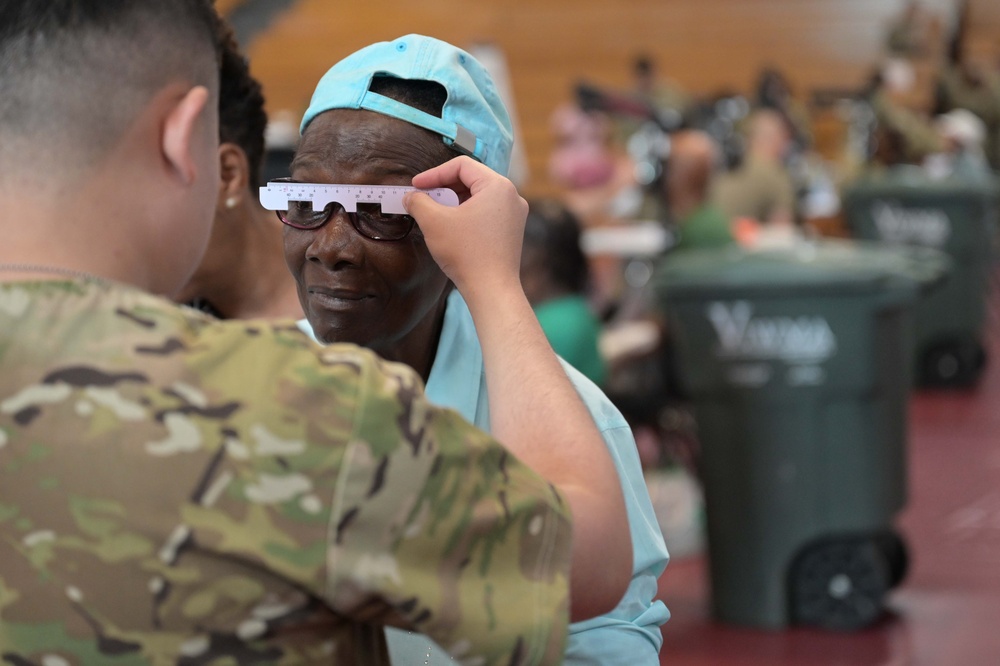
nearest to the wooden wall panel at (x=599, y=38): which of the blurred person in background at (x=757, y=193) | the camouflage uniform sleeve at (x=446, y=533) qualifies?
the blurred person in background at (x=757, y=193)

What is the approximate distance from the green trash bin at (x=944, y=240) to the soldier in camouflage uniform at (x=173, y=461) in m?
8.60

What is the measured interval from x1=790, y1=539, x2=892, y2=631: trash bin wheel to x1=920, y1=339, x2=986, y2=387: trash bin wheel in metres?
4.67

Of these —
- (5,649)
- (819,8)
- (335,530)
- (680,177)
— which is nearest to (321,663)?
(335,530)

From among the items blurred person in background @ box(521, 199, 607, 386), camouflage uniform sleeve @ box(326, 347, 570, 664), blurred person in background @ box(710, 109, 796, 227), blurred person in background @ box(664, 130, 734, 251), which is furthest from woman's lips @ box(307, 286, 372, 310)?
blurred person in background @ box(710, 109, 796, 227)

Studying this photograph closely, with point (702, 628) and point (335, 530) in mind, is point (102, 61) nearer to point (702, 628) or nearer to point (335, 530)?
point (335, 530)

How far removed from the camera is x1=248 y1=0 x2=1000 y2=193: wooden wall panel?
1800cm

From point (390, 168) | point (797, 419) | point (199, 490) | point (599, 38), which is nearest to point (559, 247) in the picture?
point (797, 419)

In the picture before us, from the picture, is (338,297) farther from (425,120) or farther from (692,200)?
(692,200)

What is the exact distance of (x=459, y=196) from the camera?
5.24 ft

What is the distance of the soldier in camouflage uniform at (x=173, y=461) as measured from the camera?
1143 mm

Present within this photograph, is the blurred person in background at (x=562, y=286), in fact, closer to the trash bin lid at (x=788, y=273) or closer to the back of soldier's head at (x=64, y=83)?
the trash bin lid at (x=788, y=273)

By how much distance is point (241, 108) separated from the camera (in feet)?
7.61

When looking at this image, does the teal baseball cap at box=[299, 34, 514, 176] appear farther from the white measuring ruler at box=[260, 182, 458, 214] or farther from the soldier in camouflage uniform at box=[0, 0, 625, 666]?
the soldier in camouflage uniform at box=[0, 0, 625, 666]

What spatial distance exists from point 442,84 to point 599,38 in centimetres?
1725
